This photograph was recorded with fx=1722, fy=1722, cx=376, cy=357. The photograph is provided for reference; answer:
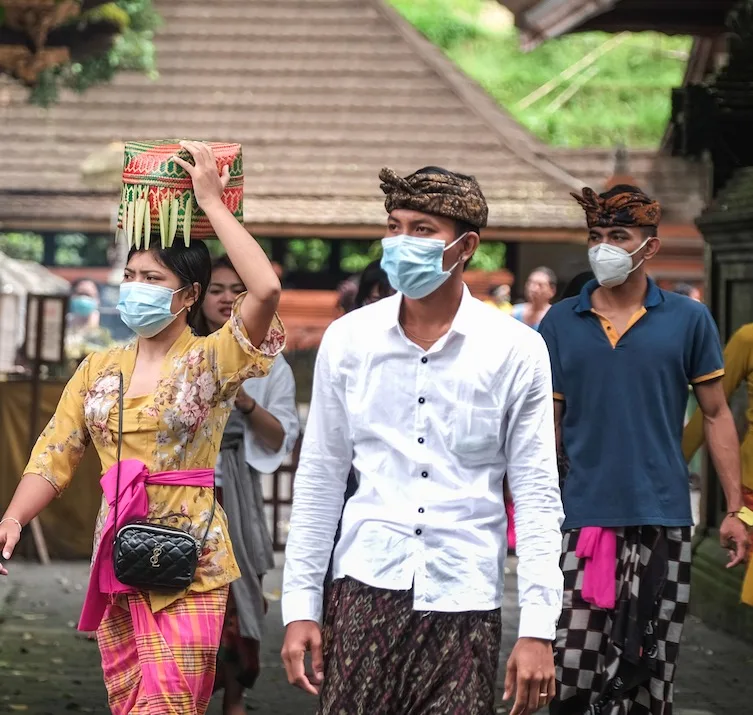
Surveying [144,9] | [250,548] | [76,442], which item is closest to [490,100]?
[144,9]

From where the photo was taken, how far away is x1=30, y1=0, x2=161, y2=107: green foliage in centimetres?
1969

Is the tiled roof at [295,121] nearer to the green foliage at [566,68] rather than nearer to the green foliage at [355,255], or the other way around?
the green foliage at [355,255]

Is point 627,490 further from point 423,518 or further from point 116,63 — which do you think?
point 116,63

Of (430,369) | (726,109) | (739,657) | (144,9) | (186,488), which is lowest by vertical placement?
(739,657)

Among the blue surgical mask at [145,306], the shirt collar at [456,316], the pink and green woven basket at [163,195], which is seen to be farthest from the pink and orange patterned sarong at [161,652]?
the shirt collar at [456,316]

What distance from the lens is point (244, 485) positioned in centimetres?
693

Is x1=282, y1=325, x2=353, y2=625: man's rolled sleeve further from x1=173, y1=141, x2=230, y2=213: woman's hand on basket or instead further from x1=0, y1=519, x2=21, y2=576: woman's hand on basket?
x1=0, y1=519, x2=21, y2=576: woman's hand on basket

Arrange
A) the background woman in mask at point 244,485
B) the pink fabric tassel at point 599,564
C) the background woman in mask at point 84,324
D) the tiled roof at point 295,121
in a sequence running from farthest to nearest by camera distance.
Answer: the tiled roof at point 295,121, the background woman in mask at point 84,324, the background woman in mask at point 244,485, the pink fabric tassel at point 599,564

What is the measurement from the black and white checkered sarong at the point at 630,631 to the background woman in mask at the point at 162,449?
1429 mm

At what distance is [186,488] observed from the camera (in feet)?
16.4

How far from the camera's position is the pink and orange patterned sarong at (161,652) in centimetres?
486

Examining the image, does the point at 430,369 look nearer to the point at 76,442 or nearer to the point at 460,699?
the point at 460,699

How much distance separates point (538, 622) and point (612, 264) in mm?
2321

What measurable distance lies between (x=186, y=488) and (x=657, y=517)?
68.6 inches
